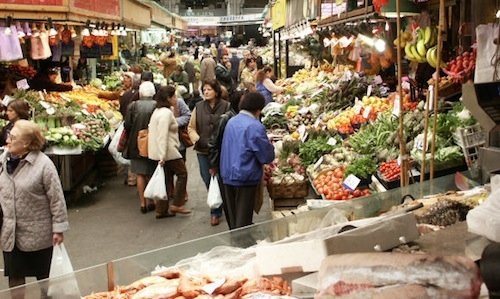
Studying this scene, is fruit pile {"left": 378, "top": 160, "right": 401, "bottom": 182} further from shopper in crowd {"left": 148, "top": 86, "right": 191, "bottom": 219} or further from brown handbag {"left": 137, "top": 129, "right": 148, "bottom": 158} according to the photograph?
brown handbag {"left": 137, "top": 129, "right": 148, "bottom": 158}

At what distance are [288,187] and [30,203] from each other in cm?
320

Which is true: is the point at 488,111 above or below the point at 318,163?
above

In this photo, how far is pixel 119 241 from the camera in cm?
748

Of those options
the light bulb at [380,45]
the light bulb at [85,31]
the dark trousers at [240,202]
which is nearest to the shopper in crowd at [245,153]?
the dark trousers at [240,202]

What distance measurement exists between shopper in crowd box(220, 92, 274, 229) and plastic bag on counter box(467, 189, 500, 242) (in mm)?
3926

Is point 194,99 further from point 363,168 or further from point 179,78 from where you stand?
point 363,168

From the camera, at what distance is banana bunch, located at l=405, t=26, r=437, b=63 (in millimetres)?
7232

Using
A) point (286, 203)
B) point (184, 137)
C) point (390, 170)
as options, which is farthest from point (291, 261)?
point (184, 137)

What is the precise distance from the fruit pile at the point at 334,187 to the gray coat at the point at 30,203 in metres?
2.75

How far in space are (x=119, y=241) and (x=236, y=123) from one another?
2.39 metres

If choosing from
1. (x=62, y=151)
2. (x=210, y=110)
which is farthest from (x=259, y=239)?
(x=62, y=151)

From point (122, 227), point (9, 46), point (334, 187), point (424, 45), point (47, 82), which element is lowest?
point (122, 227)

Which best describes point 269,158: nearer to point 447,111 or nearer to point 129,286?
point 447,111

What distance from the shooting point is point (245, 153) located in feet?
19.9
